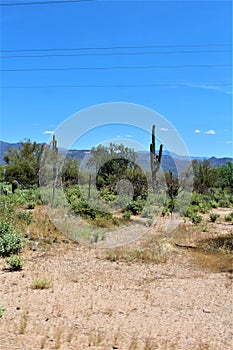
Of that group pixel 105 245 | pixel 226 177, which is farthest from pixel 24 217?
pixel 226 177

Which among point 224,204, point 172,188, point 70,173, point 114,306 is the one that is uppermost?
point 70,173

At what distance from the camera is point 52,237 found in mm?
10883

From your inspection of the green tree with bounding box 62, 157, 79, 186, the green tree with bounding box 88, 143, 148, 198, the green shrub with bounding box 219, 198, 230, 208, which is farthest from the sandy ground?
the green shrub with bounding box 219, 198, 230, 208

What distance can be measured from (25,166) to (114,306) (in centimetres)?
2546

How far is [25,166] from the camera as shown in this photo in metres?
30.2

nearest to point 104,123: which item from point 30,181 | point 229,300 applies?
point 229,300

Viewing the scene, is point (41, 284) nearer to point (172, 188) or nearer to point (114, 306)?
point (114, 306)

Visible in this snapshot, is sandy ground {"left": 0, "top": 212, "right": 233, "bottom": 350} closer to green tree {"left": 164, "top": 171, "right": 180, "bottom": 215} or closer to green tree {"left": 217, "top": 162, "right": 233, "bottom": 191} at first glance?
green tree {"left": 164, "top": 171, "right": 180, "bottom": 215}

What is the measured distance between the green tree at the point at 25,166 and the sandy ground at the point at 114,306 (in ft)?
70.7

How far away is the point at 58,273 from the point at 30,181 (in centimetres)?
2327

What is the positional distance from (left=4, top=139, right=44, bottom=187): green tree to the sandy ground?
2155 centimetres

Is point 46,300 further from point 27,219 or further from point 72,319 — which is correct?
point 27,219

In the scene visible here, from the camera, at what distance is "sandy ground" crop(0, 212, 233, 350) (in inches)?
Result: 183

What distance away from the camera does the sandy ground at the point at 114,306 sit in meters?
4.64
